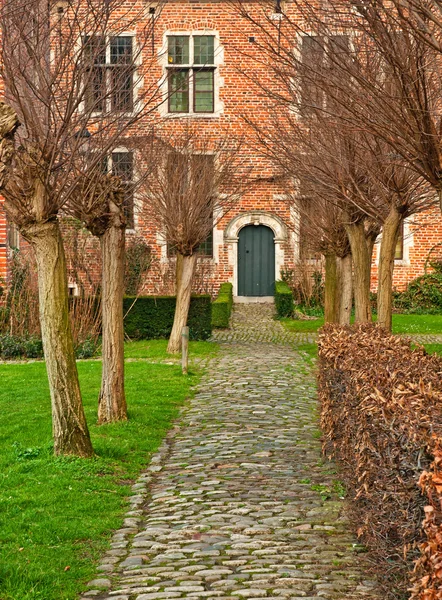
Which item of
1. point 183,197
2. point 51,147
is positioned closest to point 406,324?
point 183,197

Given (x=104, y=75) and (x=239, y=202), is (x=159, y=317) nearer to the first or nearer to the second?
(x=239, y=202)

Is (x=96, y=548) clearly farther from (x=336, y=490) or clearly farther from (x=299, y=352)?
(x=299, y=352)

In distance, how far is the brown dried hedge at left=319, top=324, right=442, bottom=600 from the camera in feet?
13.4

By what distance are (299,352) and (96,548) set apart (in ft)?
39.0

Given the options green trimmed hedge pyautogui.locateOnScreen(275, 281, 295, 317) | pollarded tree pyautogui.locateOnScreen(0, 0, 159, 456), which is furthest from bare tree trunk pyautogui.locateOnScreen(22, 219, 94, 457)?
green trimmed hedge pyautogui.locateOnScreen(275, 281, 295, 317)

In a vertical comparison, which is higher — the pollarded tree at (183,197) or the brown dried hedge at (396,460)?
the pollarded tree at (183,197)

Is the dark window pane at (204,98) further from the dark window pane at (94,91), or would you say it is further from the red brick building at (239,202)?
the dark window pane at (94,91)

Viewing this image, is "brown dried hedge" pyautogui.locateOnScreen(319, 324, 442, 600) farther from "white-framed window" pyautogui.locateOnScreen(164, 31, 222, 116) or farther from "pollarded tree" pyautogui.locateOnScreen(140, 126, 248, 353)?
"white-framed window" pyautogui.locateOnScreen(164, 31, 222, 116)

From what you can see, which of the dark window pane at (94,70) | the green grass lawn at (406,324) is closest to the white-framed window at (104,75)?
the dark window pane at (94,70)

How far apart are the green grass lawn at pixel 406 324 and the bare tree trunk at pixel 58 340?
12860 millimetres

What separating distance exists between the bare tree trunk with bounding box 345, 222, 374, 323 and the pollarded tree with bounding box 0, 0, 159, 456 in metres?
5.31

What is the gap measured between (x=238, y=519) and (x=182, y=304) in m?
12.0

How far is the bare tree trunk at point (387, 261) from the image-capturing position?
11.3m

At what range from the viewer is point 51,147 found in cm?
784
